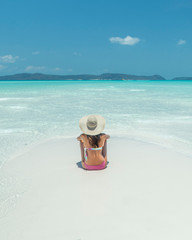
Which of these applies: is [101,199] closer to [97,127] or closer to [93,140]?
[93,140]

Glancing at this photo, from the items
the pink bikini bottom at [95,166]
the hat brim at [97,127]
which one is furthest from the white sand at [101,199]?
the hat brim at [97,127]

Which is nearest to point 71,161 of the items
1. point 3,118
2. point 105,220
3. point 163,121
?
point 105,220

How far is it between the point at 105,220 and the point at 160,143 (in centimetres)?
383

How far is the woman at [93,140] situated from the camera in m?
3.93

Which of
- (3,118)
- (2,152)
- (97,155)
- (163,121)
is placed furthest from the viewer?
(3,118)

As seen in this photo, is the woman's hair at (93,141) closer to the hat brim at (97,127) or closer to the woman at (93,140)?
the woman at (93,140)

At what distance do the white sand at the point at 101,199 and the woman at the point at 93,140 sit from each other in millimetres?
200

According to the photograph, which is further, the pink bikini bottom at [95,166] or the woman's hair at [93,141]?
the pink bikini bottom at [95,166]

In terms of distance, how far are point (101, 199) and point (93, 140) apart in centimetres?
110

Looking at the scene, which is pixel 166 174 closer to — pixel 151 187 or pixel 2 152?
pixel 151 187

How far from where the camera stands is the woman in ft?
12.9

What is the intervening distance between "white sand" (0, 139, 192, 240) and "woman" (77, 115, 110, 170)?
200mm

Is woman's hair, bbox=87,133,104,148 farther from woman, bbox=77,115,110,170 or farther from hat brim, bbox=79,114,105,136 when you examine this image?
hat brim, bbox=79,114,105,136

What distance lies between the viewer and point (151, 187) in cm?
366
